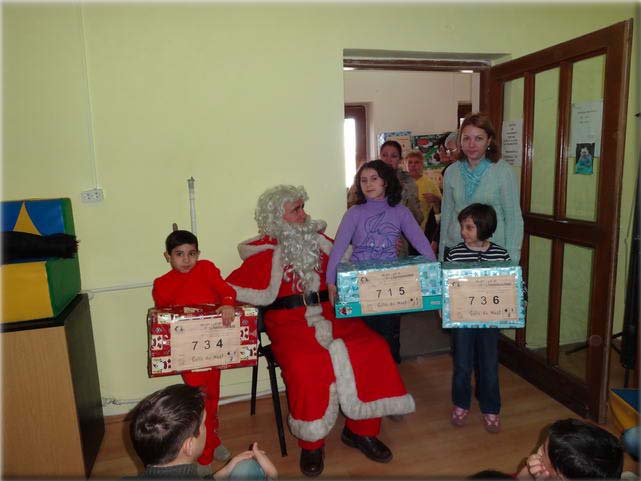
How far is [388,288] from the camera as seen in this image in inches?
91.4

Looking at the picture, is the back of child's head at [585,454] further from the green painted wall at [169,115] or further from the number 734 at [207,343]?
the green painted wall at [169,115]

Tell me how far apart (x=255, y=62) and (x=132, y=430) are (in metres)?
2.21

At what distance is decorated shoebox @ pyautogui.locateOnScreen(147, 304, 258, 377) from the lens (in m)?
2.23

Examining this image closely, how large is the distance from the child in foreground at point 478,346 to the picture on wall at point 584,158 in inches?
29.2

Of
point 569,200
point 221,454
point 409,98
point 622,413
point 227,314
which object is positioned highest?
point 409,98

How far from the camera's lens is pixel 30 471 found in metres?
2.21

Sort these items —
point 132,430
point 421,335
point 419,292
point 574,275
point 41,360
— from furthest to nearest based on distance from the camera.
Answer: point 421,335
point 574,275
point 419,292
point 41,360
point 132,430

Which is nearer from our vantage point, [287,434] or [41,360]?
[41,360]

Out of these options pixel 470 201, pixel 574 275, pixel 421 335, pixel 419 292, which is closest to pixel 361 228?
pixel 419 292

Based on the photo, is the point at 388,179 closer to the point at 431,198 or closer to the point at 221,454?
the point at 221,454

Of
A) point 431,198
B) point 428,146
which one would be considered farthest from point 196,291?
point 428,146

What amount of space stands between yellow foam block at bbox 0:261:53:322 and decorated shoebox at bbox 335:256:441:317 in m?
1.36

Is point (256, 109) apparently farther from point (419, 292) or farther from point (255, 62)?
point (419, 292)

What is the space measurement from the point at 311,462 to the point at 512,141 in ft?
8.06
